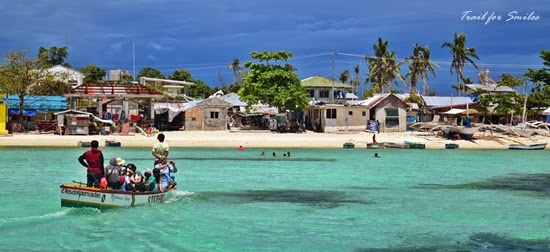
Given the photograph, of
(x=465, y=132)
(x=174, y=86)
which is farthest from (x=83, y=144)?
(x=174, y=86)

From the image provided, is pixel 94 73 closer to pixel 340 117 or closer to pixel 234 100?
pixel 234 100

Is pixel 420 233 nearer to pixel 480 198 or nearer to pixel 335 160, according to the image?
pixel 480 198

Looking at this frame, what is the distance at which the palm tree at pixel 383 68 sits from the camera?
92.8 metres

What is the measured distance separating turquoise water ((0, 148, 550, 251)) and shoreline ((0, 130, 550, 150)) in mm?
13110

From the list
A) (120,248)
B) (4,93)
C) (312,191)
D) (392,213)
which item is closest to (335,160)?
(312,191)

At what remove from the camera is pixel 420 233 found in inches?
701

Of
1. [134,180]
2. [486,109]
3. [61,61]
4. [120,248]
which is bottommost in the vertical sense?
[120,248]

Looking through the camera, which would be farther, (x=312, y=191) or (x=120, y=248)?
(x=312, y=191)

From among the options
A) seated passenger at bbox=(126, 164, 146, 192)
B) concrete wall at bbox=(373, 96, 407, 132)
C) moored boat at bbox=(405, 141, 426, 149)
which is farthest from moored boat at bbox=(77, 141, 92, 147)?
seated passenger at bbox=(126, 164, 146, 192)

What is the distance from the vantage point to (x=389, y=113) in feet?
213

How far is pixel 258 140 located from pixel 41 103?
2170cm

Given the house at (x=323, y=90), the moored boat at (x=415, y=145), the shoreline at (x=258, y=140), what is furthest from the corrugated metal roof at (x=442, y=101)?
the moored boat at (x=415, y=145)

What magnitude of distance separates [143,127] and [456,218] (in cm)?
4273

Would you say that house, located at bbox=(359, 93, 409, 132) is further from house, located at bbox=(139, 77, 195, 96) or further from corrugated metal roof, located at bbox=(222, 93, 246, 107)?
house, located at bbox=(139, 77, 195, 96)
